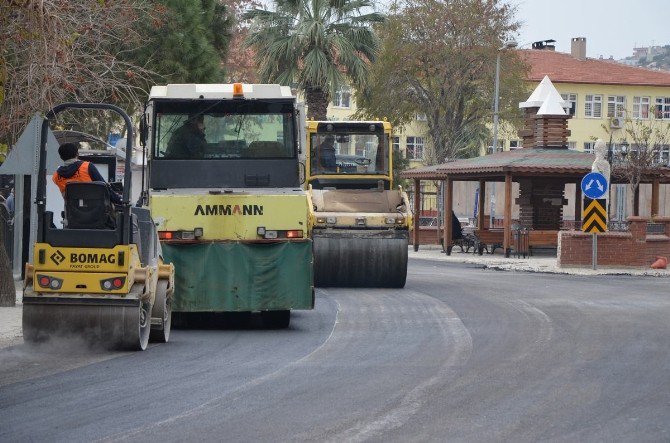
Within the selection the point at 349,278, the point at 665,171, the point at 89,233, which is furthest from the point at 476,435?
the point at 665,171

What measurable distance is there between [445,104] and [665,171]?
1717 cm

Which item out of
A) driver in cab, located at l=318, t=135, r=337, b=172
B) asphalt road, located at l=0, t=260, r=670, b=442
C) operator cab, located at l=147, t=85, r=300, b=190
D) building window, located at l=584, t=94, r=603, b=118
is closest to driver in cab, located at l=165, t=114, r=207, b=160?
operator cab, located at l=147, t=85, r=300, b=190

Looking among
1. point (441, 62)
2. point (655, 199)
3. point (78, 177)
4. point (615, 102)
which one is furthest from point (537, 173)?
point (615, 102)

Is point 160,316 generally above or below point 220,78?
below

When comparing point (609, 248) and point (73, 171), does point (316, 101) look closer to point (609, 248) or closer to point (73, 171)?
point (609, 248)

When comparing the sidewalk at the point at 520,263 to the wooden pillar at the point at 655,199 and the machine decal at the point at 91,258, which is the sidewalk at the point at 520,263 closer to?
the wooden pillar at the point at 655,199

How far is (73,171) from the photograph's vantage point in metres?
14.0

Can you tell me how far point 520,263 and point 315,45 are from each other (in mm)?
10530

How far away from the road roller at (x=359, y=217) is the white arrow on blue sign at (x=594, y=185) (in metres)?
7.29

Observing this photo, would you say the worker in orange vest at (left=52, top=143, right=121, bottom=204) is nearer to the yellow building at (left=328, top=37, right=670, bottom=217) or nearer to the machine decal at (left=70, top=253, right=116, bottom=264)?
the machine decal at (left=70, top=253, right=116, bottom=264)

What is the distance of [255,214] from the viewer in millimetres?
16922

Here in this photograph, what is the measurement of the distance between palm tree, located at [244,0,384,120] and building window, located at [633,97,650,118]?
50.2 metres

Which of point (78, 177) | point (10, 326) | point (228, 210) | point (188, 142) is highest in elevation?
point (188, 142)

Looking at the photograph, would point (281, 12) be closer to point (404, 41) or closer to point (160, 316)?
point (404, 41)
